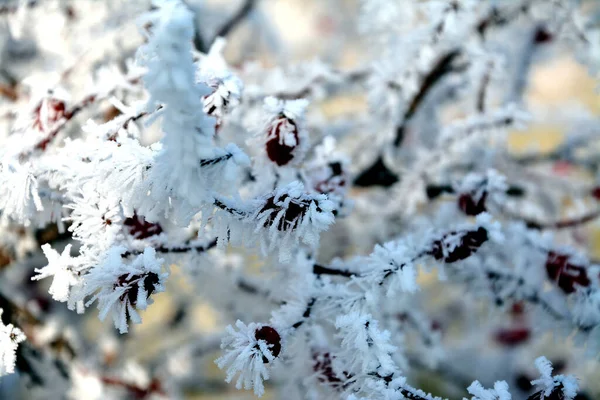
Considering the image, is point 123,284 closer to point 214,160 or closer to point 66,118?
point 214,160

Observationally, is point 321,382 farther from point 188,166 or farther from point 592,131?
point 592,131

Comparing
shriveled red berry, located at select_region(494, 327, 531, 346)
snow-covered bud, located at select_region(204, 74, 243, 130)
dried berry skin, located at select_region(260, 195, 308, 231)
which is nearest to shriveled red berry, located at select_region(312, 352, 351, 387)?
dried berry skin, located at select_region(260, 195, 308, 231)

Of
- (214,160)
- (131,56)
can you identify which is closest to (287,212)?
(214,160)

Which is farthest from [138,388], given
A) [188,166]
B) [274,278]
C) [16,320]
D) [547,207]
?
[547,207]

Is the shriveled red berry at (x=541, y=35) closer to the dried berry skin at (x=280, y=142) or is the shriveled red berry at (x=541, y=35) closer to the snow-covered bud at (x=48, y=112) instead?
the dried berry skin at (x=280, y=142)

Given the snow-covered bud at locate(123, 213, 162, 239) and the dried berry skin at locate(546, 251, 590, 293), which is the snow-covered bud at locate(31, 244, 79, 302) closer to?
the snow-covered bud at locate(123, 213, 162, 239)

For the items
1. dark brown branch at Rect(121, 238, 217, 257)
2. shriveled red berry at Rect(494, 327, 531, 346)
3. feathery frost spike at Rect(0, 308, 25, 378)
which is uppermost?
shriveled red berry at Rect(494, 327, 531, 346)

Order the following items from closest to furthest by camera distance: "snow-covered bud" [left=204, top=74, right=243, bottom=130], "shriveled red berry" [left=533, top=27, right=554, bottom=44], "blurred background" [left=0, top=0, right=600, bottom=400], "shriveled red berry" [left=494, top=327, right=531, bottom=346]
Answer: "snow-covered bud" [left=204, top=74, right=243, bottom=130] → "blurred background" [left=0, top=0, right=600, bottom=400] → "shriveled red berry" [left=533, top=27, right=554, bottom=44] → "shriveled red berry" [left=494, top=327, right=531, bottom=346]
